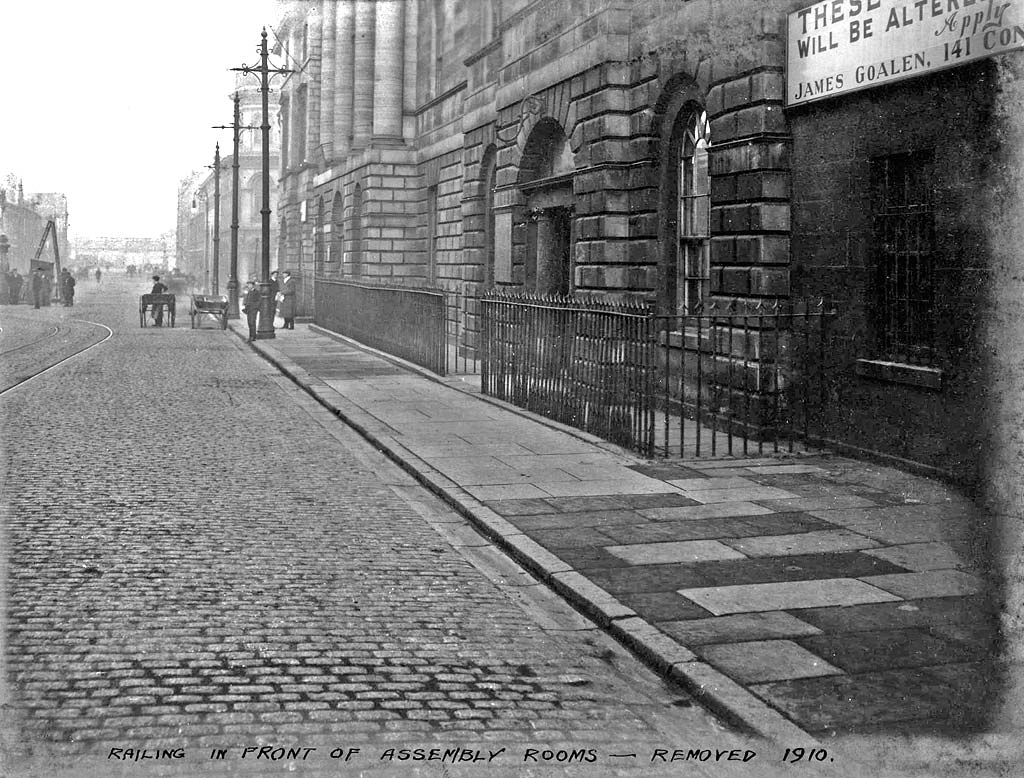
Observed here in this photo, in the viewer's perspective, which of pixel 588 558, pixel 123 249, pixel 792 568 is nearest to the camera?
pixel 792 568

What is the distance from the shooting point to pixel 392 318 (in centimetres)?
2355

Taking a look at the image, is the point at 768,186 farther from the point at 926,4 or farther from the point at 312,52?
the point at 312,52

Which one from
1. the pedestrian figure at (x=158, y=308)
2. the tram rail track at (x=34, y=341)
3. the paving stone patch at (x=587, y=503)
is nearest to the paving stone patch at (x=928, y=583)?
the paving stone patch at (x=587, y=503)

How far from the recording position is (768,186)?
11.5 metres

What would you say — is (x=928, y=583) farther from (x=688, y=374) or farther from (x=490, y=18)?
(x=490, y=18)

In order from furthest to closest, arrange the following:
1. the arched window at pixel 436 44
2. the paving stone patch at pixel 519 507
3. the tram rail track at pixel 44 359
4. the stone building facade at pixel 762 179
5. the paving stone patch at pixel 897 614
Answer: the arched window at pixel 436 44 → the tram rail track at pixel 44 359 → the stone building facade at pixel 762 179 → the paving stone patch at pixel 519 507 → the paving stone patch at pixel 897 614

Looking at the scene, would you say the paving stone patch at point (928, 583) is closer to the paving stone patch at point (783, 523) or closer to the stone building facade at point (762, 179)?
the paving stone patch at point (783, 523)

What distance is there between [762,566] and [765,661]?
1720 millimetres

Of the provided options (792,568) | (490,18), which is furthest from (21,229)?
(792,568)

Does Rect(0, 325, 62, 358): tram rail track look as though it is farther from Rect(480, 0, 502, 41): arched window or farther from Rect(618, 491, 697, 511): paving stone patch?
Rect(618, 491, 697, 511): paving stone patch

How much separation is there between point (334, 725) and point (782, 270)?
8.24 metres

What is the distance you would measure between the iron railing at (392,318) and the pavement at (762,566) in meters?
7.73

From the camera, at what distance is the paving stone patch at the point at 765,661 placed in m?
4.94

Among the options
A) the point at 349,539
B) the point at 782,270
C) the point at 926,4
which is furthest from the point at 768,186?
the point at 349,539
